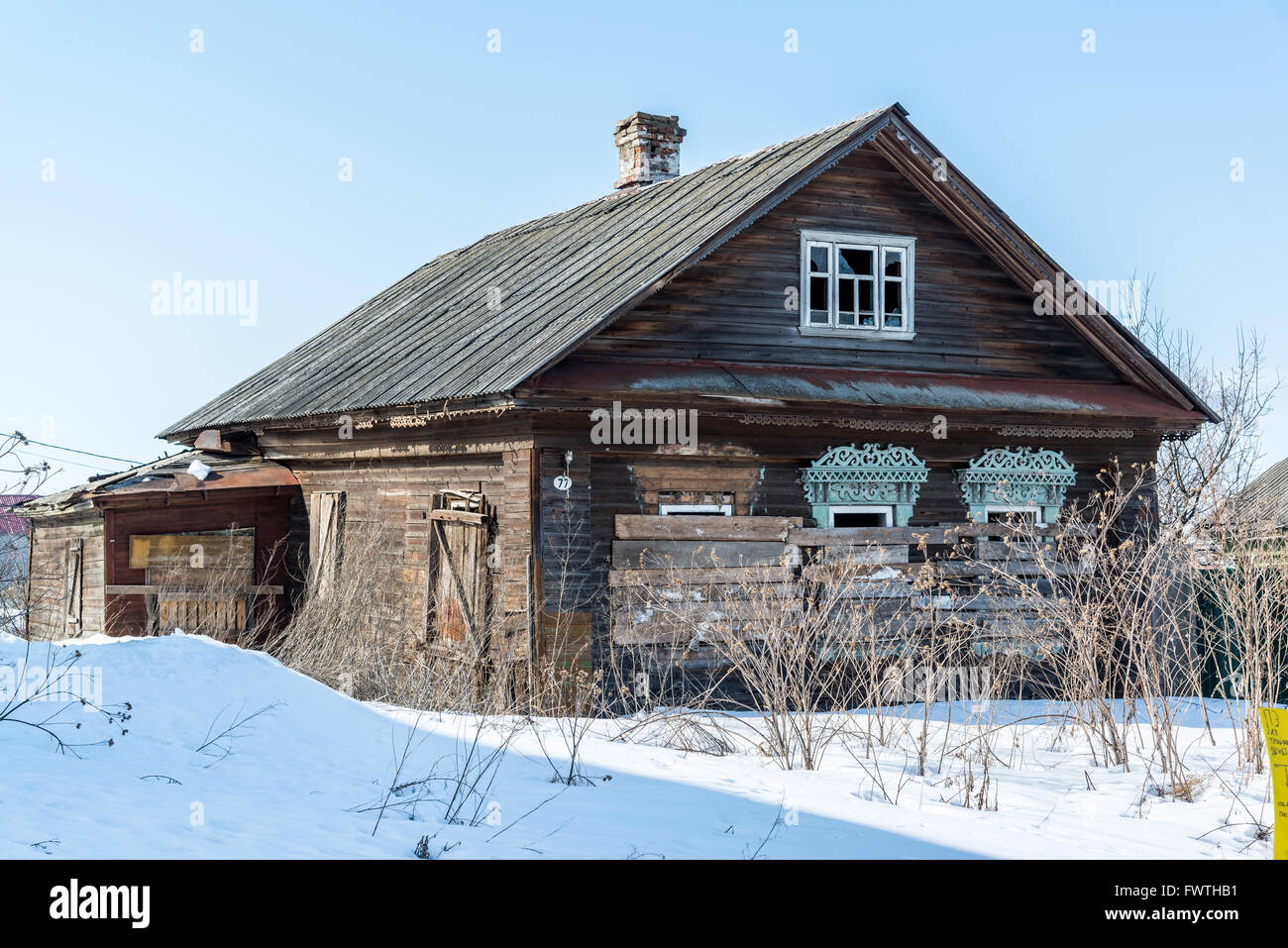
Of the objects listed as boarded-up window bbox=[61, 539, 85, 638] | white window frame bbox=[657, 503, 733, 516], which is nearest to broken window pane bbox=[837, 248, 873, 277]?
white window frame bbox=[657, 503, 733, 516]

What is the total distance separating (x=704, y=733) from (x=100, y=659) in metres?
4.43

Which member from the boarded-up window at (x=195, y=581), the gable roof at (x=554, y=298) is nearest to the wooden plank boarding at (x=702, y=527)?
the gable roof at (x=554, y=298)

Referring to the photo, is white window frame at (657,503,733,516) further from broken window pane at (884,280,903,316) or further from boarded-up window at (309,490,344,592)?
boarded-up window at (309,490,344,592)

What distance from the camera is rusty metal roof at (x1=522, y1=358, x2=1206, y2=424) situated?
1168 centimetres

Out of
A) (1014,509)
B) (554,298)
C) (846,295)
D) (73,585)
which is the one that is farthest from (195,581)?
(1014,509)

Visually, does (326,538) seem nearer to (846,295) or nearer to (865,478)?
(865,478)

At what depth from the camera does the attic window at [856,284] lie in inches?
530

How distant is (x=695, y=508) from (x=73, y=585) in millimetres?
8669

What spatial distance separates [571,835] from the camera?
641 centimetres

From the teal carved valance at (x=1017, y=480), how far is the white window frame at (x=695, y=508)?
2836mm

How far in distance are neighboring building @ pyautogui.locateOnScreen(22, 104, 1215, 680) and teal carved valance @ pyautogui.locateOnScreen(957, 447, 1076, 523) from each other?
0.03 m

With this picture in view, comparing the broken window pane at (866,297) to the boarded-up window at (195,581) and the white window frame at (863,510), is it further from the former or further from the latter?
the boarded-up window at (195,581)
